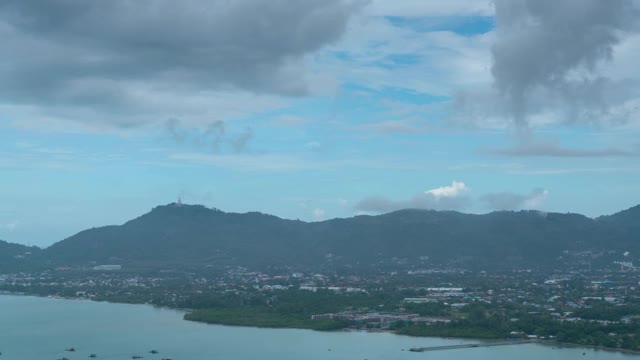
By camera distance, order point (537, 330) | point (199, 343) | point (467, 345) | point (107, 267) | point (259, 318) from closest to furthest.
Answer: point (467, 345)
point (199, 343)
point (537, 330)
point (259, 318)
point (107, 267)

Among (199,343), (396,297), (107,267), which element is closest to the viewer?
(199,343)

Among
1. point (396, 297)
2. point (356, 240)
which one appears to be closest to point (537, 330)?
point (396, 297)

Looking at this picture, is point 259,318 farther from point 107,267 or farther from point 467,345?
point 107,267

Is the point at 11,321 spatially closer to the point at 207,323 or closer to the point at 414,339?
the point at 207,323

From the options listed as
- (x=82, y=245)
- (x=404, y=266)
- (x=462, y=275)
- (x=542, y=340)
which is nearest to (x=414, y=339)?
(x=542, y=340)

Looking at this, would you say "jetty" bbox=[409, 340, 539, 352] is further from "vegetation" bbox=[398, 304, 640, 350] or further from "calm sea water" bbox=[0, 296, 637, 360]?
"vegetation" bbox=[398, 304, 640, 350]

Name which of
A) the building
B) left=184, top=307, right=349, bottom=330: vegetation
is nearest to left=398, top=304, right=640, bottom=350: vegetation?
left=184, top=307, right=349, bottom=330: vegetation

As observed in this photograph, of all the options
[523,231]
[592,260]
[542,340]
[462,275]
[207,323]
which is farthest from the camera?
[523,231]
